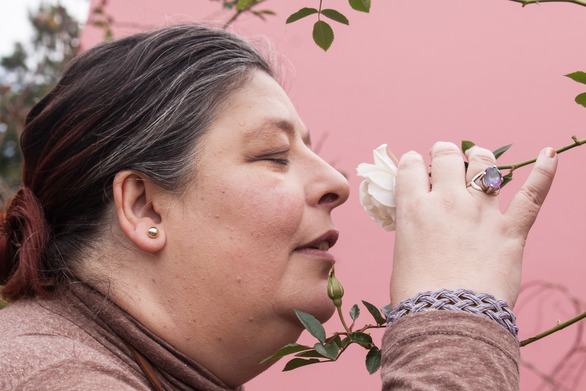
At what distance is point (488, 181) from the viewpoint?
A: 1064mm

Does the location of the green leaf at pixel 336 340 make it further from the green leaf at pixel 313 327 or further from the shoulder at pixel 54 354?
the shoulder at pixel 54 354

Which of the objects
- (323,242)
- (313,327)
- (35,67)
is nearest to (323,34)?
(323,242)

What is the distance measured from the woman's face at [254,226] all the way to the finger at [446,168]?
0.79 feet

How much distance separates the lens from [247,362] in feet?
4.33

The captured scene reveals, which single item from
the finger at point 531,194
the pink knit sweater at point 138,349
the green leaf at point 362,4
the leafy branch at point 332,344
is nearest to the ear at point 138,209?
the pink knit sweater at point 138,349

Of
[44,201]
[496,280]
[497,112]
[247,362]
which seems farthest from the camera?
[497,112]

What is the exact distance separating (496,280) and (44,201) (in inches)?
32.9

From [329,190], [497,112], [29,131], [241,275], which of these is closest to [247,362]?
[241,275]

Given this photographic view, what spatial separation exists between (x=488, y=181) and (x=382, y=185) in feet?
0.52

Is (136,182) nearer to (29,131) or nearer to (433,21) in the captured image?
(29,131)

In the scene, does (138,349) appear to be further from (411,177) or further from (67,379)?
(411,177)

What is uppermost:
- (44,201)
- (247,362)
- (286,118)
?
(286,118)

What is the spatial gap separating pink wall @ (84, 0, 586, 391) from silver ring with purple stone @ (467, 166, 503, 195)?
0.76m

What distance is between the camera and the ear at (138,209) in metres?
1.29
